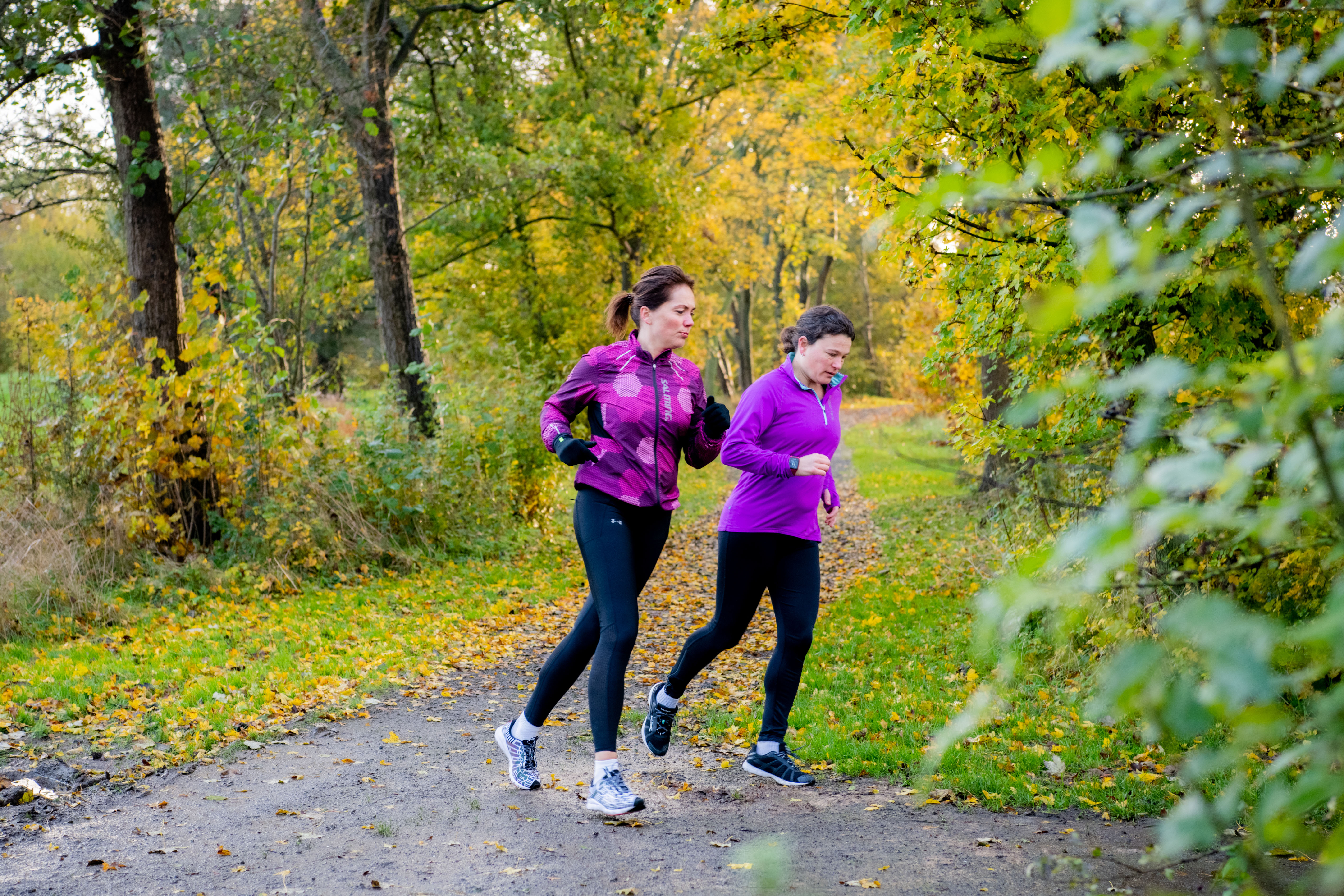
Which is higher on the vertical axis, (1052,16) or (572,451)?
(1052,16)

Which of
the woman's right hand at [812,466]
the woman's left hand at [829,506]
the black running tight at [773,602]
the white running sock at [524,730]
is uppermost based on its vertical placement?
the woman's right hand at [812,466]

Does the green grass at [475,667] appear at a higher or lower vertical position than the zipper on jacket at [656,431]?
lower

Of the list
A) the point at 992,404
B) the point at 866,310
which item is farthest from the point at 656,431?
the point at 866,310

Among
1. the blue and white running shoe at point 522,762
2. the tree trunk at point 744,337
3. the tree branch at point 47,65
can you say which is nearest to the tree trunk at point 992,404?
the blue and white running shoe at point 522,762

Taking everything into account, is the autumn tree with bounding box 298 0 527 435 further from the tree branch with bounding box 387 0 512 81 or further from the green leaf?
the green leaf

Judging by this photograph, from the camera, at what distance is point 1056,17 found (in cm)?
105

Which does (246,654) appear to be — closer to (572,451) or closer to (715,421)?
(572,451)

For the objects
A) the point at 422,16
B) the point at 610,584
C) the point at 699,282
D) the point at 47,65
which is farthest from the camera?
the point at 699,282

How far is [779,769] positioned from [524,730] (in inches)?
47.5

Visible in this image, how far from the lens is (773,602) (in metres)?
4.85

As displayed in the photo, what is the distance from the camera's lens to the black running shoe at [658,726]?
4.99 m

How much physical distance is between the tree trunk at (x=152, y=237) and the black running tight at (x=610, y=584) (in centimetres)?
637

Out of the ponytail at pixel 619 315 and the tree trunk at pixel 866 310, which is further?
the tree trunk at pixel 866 310

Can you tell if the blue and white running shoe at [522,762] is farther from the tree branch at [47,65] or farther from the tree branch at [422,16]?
the tree branch at [422,16]
